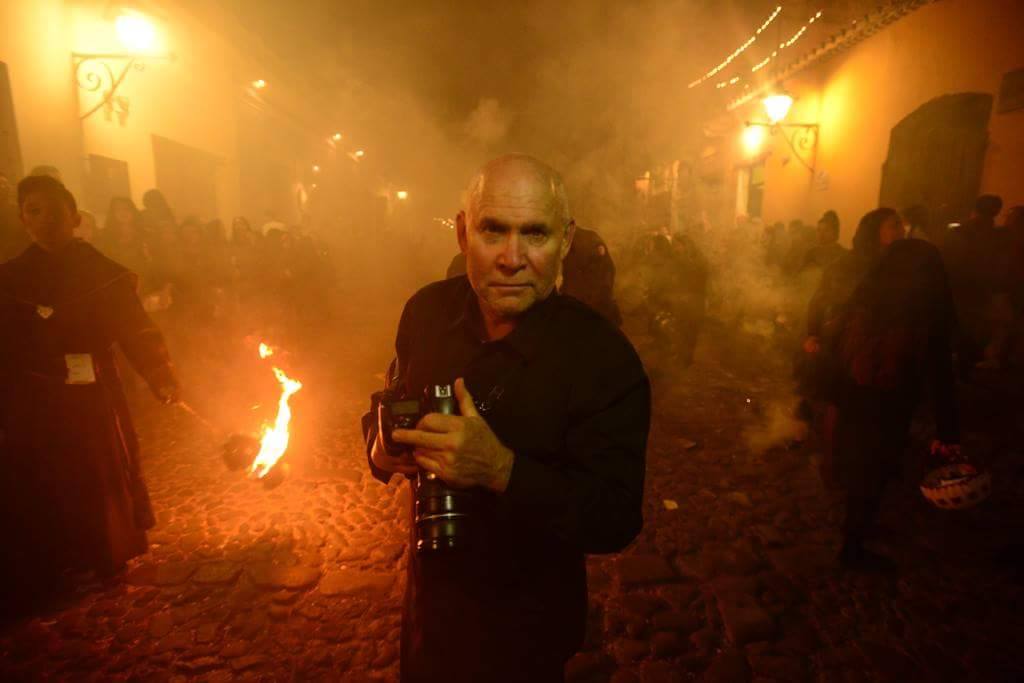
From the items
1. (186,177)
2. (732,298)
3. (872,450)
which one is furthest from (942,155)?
(186,177)

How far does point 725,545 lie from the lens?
3.97 metres

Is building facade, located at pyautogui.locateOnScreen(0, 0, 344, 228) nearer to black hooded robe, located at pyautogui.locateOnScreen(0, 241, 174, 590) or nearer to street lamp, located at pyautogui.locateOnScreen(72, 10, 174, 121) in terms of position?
street lamp, located at pyautogui.locateOnScreen(72, 10, 174, 121)

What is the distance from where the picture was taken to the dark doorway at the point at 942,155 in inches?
323

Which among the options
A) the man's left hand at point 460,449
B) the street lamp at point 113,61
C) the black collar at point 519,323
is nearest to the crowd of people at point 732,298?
the black collar at point 519,323

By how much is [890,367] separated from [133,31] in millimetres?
11110

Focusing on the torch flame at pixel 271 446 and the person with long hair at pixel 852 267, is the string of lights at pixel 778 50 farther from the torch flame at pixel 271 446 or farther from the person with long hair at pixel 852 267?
the torch flame at pixel 271 446

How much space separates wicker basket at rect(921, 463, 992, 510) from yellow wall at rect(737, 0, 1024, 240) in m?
6.35

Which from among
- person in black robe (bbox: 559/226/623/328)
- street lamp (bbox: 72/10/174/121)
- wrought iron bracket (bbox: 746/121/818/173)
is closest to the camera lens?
person in black robe (bbox: 559/226/623/328)

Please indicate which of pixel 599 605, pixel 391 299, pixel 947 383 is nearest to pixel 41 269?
pixel 599 605

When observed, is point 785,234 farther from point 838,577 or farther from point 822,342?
point 838,577

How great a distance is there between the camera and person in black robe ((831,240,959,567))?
346 cm

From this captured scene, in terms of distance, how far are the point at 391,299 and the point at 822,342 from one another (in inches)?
506

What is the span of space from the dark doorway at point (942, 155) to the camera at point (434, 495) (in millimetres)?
10066

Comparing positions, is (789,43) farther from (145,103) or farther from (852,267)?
(145,103)
